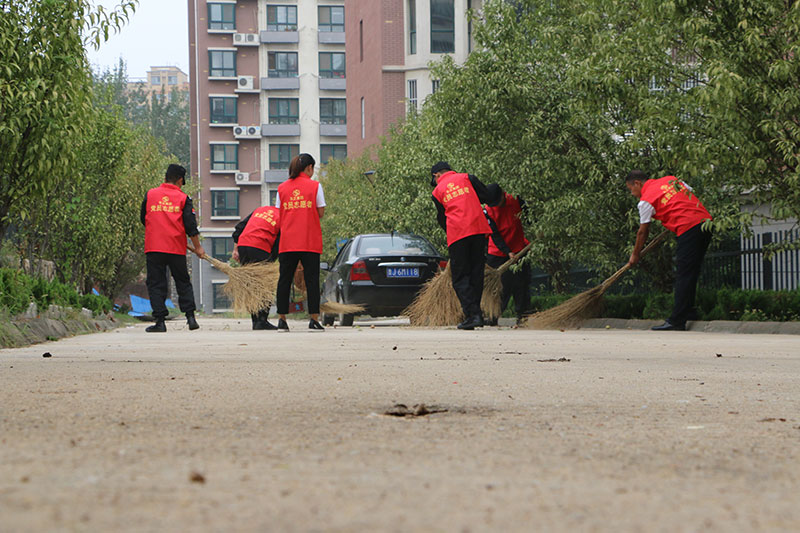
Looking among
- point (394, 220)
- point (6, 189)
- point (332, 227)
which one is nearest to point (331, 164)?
point (332, 227)

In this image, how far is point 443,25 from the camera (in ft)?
174

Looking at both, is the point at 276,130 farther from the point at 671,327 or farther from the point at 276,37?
the point at 671,327

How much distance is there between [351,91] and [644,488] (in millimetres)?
64737

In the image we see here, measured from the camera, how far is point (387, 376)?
18.5 feet

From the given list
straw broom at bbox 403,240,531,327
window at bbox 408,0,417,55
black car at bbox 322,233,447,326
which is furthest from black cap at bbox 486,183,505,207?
window at bbox 408,0,417,55

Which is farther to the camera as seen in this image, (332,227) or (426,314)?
(332,227)

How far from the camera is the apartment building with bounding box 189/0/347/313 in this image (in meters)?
79.7

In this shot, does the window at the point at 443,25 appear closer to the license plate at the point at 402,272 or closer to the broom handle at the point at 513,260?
the license plate at the point at 402,272

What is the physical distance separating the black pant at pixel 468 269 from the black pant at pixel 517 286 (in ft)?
8.54

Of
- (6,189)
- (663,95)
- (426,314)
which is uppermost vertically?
(663,95)

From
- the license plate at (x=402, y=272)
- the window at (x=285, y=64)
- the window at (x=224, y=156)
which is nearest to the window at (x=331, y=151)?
the window at (x=285, y=64)

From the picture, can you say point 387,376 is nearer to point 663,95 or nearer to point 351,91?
point 663,95

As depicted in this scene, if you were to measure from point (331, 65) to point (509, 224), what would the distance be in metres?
67.2

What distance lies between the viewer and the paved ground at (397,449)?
2076 mm
